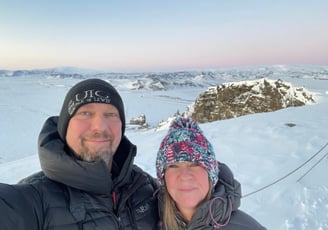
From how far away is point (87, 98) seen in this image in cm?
216

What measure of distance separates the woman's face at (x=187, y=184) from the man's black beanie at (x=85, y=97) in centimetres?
66

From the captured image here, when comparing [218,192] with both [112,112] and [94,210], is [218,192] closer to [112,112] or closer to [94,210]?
[94,210]

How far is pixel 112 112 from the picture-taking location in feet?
7.41

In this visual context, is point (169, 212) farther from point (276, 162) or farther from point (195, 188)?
point (276, 162)

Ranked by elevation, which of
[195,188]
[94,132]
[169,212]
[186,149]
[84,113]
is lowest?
[169,212]

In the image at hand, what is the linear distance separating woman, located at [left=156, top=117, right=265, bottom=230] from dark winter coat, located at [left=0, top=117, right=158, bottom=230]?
0.61 ft

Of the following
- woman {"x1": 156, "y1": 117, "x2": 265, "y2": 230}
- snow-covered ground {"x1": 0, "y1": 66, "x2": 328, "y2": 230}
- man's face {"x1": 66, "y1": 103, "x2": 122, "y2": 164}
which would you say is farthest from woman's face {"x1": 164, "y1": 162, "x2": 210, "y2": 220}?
snow-covered ground {"x1": 0, "y1": 66, "x2": 328, "y2": 230}

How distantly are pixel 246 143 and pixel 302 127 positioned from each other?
2.06m

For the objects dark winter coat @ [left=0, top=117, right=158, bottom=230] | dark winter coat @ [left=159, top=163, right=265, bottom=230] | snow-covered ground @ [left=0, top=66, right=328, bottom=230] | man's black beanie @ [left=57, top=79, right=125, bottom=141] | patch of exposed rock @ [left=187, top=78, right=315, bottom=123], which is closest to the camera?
dark winter coat @ [left=0, top=117, right=158, bottom=230]

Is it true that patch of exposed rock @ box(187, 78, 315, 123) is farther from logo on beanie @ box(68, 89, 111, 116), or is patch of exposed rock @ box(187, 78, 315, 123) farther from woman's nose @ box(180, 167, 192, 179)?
logo on beanie @ box(68, 89, 111, 116)

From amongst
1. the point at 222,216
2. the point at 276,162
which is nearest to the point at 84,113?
the point at 222,216

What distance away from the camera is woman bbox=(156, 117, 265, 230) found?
1.91 metres

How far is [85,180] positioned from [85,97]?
2.04 ft

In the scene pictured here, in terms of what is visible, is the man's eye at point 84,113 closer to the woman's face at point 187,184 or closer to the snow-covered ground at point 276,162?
the woman's face at point 187,184
